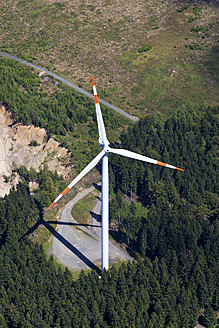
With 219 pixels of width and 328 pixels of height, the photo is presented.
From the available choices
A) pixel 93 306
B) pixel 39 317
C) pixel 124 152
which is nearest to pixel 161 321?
pixel 93 306

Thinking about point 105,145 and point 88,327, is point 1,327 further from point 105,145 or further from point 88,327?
point 105,145

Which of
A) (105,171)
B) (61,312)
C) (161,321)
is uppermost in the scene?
(105,171)

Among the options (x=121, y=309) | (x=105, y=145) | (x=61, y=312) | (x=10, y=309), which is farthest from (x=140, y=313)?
(x=105, y=145)

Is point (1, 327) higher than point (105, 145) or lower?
lower

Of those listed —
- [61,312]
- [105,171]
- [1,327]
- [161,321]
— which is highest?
[105,171]

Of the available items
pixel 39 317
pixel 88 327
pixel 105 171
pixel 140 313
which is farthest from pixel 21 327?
pixel 105 171

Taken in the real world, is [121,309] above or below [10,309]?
above

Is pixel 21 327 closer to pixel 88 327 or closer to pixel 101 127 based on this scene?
pixel 88 327
